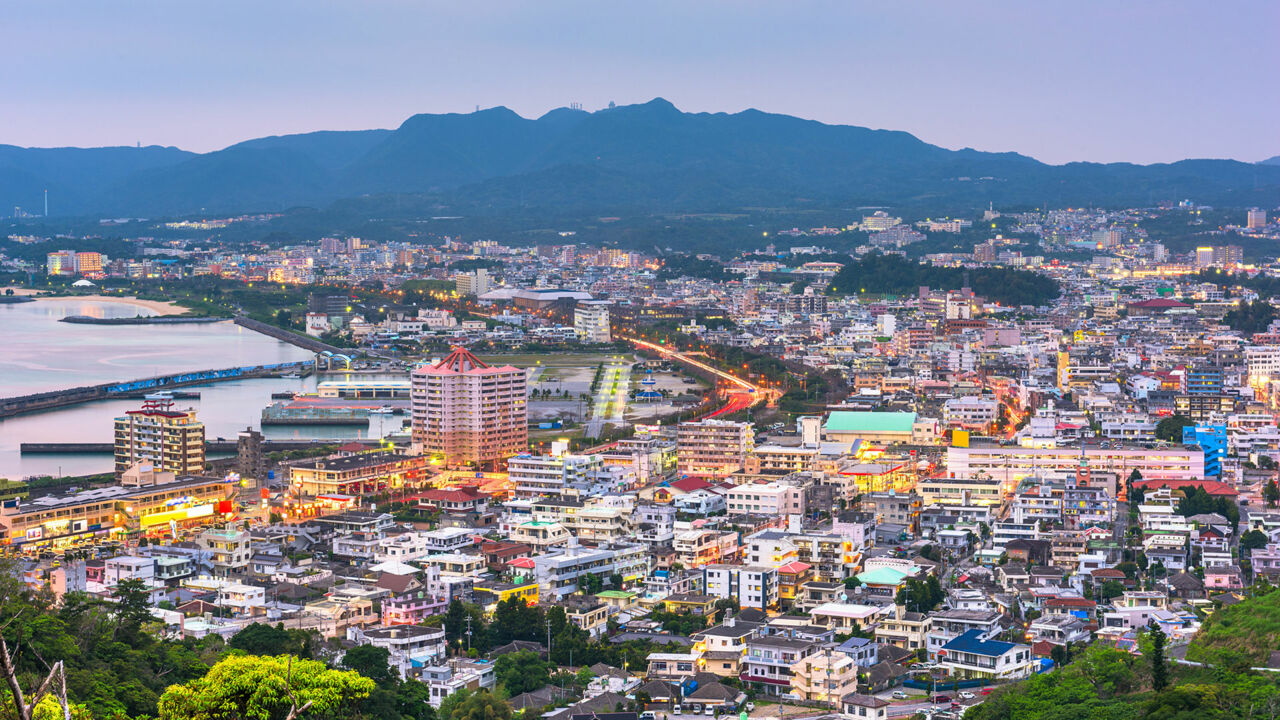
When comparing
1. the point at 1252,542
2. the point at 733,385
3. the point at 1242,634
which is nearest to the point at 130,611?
the point at 1242,634

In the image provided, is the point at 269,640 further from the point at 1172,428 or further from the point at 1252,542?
the point at 1172,428

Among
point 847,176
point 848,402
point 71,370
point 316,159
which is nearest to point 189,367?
point 71,370

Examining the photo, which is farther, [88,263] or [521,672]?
[88,263]

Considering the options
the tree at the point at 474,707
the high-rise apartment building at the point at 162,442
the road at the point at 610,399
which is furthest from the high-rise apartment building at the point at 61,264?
the tree at the point at 474,707

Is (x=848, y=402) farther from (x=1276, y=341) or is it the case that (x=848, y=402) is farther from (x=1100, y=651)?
(x=1100, y=651)

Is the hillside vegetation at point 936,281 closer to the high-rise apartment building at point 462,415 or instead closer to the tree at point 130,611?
the high-rise apartment building at point 462,415

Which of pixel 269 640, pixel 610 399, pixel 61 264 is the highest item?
pixel 61 264
